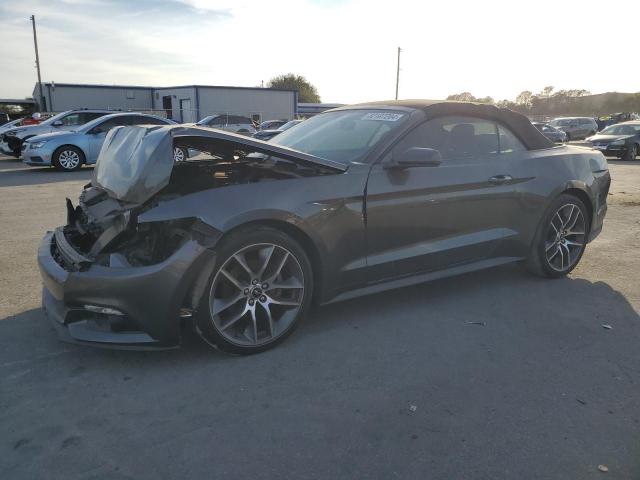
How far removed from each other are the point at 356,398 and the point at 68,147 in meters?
12.9

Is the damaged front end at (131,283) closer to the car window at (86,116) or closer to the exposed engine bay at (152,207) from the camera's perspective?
the exposed engine bay at (152,207)

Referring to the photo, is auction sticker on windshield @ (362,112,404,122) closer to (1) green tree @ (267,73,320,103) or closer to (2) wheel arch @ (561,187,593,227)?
(2) wheel arch @ (561,187,593,227)

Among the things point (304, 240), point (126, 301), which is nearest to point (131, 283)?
point (126, 301)

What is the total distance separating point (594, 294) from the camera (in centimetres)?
449

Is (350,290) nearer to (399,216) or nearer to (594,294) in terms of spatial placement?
(399,216)

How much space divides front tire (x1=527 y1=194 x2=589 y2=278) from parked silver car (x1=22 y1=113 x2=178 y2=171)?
10923mm

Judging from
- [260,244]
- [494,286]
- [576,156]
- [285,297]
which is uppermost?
[576,156]

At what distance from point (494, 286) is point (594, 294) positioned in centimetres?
82

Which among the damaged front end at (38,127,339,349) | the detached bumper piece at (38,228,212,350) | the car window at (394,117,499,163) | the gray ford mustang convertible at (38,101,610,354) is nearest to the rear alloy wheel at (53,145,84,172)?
the gray ford mustang convertible at (38,101,610,354)

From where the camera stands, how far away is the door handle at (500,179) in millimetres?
4266

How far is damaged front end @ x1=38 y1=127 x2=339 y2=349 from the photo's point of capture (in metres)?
2.92

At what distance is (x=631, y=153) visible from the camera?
19000mm

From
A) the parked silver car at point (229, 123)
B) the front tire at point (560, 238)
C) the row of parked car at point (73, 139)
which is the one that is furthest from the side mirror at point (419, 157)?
the parked silver car at point (229, 123)

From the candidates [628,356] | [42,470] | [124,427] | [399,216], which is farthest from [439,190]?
[42,470]
